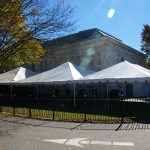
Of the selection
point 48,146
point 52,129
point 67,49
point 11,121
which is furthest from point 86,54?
point 48,146

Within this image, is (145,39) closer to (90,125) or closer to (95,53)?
(95,53)

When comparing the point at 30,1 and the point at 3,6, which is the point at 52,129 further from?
the point at 30,1

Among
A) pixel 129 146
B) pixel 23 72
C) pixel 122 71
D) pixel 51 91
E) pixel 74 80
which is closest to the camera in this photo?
pixel 129 146

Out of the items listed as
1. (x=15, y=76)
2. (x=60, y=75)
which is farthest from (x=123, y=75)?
(x=15, y=76)

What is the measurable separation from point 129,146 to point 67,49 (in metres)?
34.8

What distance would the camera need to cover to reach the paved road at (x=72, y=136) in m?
10.4

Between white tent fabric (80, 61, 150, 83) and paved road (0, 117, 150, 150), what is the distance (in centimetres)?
557

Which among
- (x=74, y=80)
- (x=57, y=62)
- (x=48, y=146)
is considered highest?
(x=57, y=62)

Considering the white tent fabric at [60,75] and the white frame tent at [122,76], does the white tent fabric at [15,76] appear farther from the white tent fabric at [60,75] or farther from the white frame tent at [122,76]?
the white frame tent at [122,76]

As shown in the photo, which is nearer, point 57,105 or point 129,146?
point 129,146

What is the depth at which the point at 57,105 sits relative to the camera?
19.5m

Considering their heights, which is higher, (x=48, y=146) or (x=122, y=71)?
(x=122, y=71)

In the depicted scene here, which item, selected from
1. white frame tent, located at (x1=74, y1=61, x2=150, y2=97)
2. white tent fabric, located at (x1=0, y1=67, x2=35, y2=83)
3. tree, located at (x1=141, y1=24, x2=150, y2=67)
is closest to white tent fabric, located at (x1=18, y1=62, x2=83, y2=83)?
white frame tent, located at (x1=74, y1=61, x2=150, y2=97)

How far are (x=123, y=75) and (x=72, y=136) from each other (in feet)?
30.9
